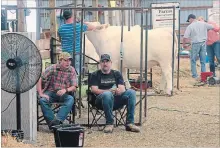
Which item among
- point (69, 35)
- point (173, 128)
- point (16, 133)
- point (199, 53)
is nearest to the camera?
point (16, 133)

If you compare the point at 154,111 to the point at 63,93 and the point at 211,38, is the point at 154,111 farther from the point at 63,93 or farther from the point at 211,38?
the point at 211,38

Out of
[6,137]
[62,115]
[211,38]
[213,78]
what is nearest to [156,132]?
[62,115]

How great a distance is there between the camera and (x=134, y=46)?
13406mm

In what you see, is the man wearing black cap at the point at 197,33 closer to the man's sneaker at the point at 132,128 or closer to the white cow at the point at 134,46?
the white cow at the point at 134,46

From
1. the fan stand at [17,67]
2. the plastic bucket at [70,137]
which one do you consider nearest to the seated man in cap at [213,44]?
the fan stand at [17,67]

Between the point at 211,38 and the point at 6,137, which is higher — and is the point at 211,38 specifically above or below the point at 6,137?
above

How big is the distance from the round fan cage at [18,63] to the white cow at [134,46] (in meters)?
4.98

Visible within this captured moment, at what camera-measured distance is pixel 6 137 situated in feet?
23.7

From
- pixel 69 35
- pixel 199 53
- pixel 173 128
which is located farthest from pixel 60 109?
pixel 199 53

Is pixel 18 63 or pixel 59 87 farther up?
pixel 18 63

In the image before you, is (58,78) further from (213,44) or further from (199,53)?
(213,44)

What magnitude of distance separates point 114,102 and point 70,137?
6.68 feet

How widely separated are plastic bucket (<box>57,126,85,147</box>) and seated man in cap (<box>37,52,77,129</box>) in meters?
1.52

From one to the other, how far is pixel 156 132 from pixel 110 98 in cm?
90
